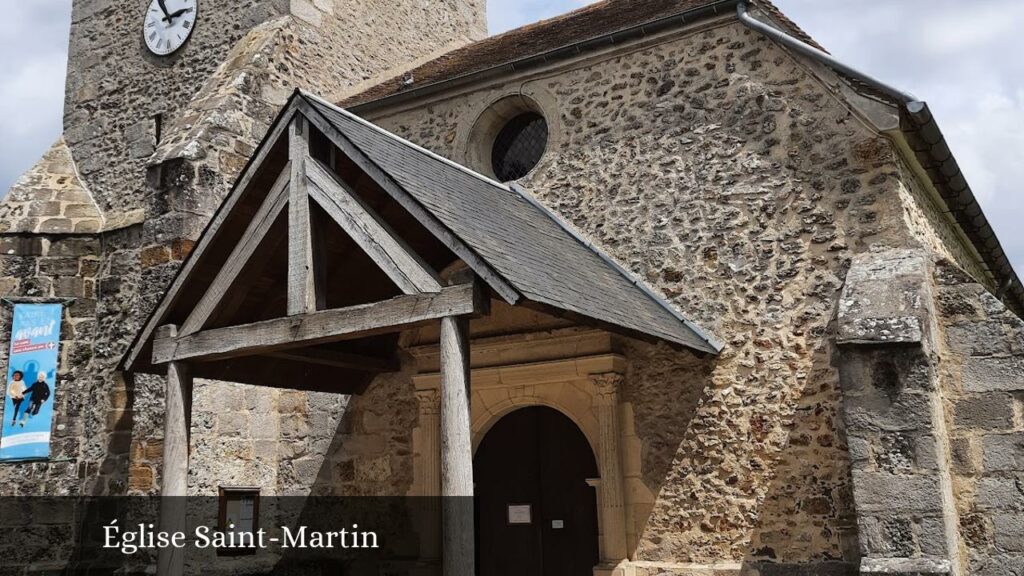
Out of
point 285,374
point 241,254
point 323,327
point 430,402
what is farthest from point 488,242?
point 430,402

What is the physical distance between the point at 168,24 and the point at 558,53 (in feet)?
21.3

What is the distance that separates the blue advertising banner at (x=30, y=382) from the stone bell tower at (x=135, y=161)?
0.13 metres

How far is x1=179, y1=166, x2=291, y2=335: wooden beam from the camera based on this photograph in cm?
652

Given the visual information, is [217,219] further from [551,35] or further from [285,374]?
[551,35]

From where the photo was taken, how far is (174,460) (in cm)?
665

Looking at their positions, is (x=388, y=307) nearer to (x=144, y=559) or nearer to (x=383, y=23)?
(x=144, y=559)

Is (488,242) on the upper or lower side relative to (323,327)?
upper

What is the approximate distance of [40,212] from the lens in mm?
11344

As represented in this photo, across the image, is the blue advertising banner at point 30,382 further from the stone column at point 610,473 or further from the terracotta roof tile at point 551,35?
the stone column at point 610,473

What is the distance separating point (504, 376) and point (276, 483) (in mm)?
3079

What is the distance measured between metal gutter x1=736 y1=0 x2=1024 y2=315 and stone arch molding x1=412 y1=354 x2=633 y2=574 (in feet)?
9.76

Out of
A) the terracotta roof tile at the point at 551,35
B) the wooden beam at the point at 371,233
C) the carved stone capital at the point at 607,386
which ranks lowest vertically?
the carved stone capital at the point at 607,386

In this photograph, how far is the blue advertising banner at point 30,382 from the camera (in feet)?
33.8

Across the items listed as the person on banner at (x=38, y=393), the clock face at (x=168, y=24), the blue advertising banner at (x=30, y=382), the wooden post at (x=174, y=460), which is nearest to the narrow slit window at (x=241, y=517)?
the blue advertising banner at (x=30, y=382)
